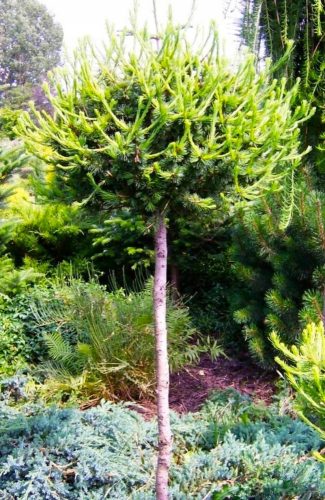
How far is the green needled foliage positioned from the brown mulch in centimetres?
169

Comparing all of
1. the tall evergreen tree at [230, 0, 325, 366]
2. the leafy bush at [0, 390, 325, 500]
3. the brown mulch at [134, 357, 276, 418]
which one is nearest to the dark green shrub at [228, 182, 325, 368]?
the tall evergreen tree at [230, 0, 325, 366]

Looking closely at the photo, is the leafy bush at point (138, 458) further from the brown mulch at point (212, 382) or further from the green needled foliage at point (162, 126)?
the green needled foliage at point (162, 126)

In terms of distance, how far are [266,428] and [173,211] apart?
134 cm

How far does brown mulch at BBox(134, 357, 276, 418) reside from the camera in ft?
10.5

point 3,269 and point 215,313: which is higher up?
point 3,269

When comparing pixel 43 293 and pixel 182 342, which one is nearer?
pixel 182 342

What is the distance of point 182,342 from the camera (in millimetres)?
3756

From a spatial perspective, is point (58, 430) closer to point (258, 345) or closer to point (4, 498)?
point (4, 498)

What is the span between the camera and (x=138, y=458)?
230 centimetres

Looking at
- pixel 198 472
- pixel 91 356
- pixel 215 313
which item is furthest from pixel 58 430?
pixel 215 313

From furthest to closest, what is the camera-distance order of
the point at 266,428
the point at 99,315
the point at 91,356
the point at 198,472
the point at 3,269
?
the point at 3,269, the point at 99,315, the point at 91,356, the point at 266,428, the point at 198,472

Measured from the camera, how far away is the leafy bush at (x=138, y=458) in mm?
2039

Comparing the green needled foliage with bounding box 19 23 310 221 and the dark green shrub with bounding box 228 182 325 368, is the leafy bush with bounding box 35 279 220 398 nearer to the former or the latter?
the dark green shrub with bounding box 228 182 325 368

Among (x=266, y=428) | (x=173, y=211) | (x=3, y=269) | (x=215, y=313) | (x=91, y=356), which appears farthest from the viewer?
(x=215, y=313)
